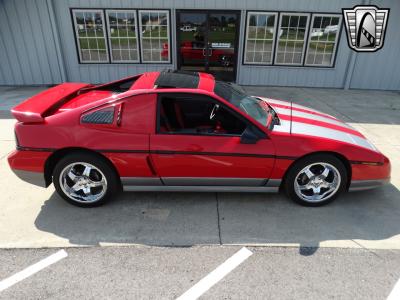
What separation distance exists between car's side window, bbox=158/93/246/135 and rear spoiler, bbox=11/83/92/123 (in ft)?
4.30

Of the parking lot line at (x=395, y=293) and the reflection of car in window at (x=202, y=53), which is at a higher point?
the reflection of car in window at (x=202, y=53)

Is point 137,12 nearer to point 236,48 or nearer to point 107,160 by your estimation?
point 236,48

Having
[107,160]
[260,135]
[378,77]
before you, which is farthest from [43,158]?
[378,77]

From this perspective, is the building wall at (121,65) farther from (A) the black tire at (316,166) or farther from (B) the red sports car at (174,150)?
(A) the black tire at (316,166)

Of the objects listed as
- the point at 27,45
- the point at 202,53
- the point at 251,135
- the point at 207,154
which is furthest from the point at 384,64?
the point at 27,45

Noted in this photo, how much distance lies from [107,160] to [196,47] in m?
7.14

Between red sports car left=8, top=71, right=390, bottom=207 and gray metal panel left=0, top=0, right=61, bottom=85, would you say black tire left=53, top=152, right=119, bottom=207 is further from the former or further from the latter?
gray metal panel left=0, top=0, right=61, bottom=85

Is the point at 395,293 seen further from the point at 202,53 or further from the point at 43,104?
the point at 202,53

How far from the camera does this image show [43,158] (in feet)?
10.4

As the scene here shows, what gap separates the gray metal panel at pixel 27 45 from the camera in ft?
28.6

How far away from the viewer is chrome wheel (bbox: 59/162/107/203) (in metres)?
3.25

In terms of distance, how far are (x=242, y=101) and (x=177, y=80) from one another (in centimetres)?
83

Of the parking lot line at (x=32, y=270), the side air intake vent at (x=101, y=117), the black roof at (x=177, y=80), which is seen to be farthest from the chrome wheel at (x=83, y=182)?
the black roof at (x=177, y=80)

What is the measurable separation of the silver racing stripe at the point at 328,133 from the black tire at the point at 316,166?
0.25 m
